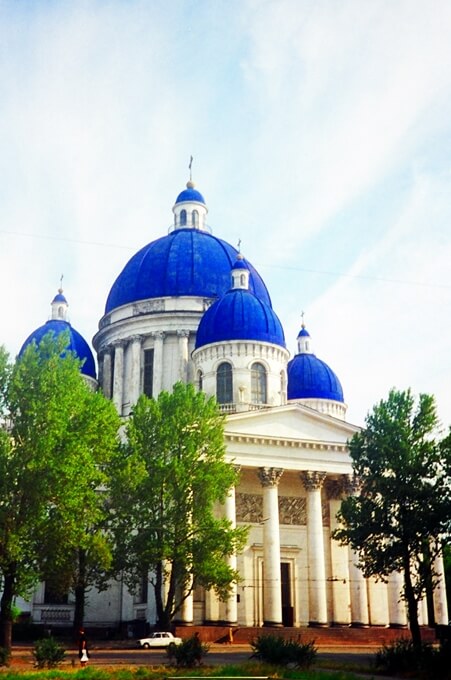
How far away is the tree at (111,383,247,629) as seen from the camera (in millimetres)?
35312

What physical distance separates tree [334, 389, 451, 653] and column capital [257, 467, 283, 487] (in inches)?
353

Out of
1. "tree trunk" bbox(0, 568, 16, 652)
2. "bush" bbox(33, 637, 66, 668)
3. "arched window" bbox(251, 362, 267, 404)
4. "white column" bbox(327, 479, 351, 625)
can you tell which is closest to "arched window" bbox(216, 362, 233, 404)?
"arched window" bbox(251, 362, 267, 404)

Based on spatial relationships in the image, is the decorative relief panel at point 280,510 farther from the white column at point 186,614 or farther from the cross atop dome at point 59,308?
the cross atop dome at point 59,308

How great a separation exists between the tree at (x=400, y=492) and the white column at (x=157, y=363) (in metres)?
20.5

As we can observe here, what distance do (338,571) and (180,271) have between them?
22562 mm

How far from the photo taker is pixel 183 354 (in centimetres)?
5253

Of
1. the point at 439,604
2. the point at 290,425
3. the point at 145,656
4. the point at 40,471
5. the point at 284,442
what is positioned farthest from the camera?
the point at 439,604

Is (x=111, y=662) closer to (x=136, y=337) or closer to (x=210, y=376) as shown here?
(x=210, y=376)

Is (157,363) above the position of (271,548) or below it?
above

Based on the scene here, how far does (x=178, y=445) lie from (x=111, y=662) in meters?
12.7

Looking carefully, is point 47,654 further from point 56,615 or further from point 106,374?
point 106,374

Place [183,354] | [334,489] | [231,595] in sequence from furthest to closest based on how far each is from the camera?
[183,354] → [334,489] → [231,595]


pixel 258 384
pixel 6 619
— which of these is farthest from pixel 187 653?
pixel 258 384

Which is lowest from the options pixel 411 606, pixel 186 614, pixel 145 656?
pixel 145 656
